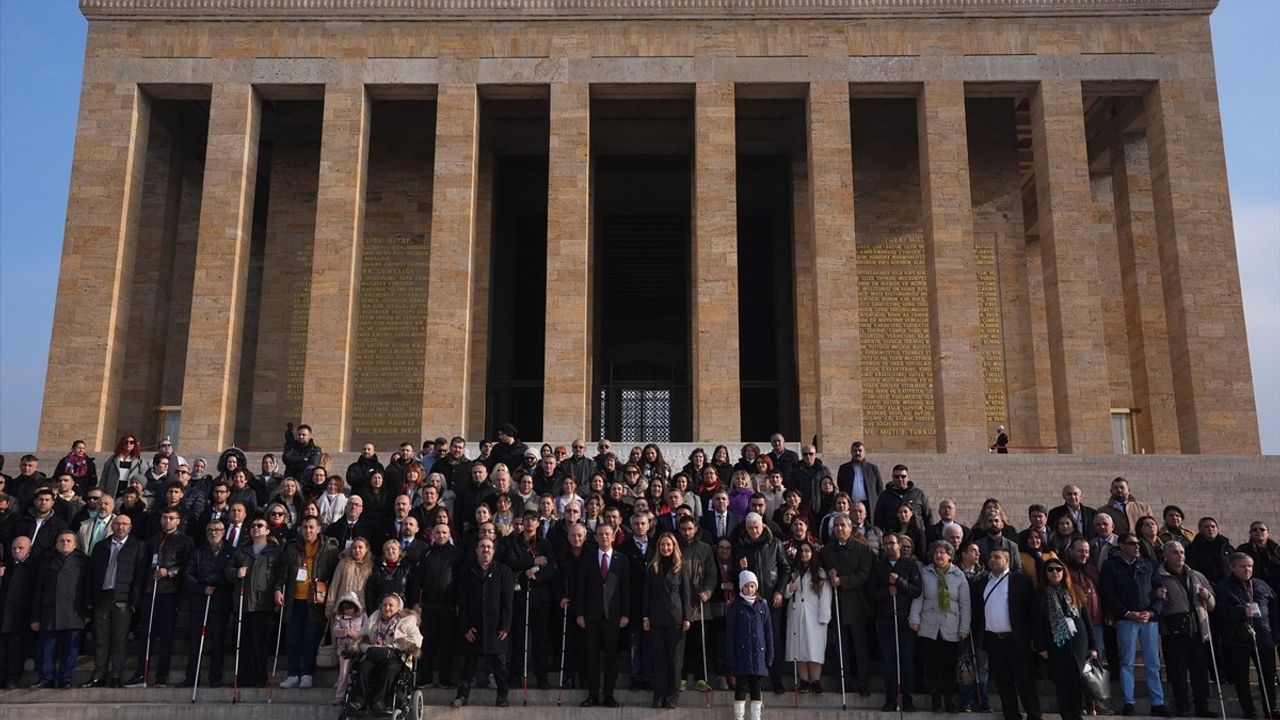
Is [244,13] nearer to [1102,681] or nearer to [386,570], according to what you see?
[386,570]

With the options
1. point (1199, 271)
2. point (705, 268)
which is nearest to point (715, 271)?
point (705, 268)

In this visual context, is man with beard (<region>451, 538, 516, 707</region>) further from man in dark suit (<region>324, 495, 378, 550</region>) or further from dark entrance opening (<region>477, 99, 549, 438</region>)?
dark entrance opening (<region>477, 99, 549, 438</region>)

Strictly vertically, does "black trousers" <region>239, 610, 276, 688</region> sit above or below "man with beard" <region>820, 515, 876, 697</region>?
below

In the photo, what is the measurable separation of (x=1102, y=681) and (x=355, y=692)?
18.6 ft

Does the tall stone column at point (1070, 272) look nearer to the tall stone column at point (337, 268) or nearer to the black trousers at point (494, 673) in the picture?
the tall stone column at point (337, 268)

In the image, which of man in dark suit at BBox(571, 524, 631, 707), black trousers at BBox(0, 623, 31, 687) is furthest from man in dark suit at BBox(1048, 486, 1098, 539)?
black trousers at BBox(0, 623, 31, 687)

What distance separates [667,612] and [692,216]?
521 inches

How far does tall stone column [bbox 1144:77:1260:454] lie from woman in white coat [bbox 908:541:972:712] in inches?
488

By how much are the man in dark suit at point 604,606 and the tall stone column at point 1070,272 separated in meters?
12.7

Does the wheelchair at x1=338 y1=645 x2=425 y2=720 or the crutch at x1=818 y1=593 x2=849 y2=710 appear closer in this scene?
the wheelchair at x1=338 y1=645 x2=425 y2=720

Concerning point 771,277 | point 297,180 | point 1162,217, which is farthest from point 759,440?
point 297,180

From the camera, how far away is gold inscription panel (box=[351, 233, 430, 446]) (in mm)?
22250

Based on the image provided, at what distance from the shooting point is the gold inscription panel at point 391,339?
22250 mm

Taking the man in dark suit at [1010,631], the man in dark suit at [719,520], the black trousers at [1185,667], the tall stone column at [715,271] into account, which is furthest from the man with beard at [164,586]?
the tall stone column at [715,271]
